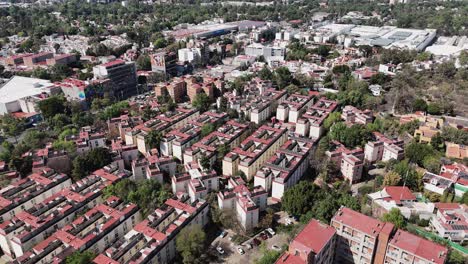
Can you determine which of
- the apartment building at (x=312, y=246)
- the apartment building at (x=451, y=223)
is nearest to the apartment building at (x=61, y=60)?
the apartment building at (x=312, y=246)

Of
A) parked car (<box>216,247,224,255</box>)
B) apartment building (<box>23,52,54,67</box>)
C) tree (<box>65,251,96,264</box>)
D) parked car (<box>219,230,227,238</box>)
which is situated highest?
apartment building (<box>23,52,54,67</box>)

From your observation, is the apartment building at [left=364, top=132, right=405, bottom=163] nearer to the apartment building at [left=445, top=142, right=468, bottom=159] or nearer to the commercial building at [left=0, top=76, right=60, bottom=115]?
the apartment building at [left=445, top=142, right=468, bottom=159]

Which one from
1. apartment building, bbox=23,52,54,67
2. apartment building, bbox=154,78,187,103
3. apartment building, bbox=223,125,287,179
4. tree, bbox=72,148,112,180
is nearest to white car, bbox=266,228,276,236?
apartment building, bbox=223,125,287,179

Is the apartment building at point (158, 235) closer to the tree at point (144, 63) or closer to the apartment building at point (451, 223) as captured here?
the apartment building at point (451, 223)

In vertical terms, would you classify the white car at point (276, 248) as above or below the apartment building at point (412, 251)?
below

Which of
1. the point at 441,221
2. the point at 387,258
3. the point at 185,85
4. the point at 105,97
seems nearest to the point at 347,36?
the point at 185,85

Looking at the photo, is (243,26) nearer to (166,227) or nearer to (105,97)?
(105,97)
